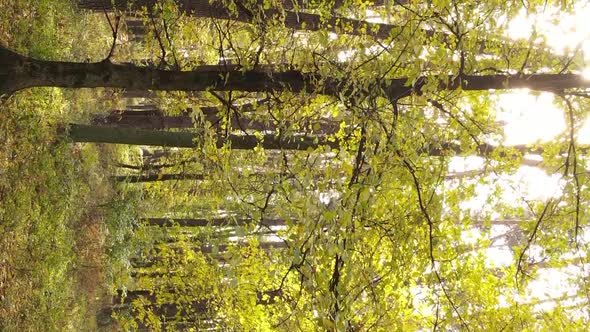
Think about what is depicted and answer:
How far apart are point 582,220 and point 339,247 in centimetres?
315

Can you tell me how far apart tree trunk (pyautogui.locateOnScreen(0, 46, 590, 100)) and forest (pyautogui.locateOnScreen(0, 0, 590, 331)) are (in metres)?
0.02

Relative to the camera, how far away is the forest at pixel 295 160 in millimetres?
4582

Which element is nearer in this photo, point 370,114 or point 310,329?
point 370,114

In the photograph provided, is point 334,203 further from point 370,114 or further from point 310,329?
point 310,329

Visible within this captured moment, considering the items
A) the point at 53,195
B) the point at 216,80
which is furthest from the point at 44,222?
the point at 216,80

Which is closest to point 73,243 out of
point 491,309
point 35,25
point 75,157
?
point 75,157

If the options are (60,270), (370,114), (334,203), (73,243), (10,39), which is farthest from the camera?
(73,243)

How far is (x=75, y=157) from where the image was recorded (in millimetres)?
12039

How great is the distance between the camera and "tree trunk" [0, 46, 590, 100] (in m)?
4.60

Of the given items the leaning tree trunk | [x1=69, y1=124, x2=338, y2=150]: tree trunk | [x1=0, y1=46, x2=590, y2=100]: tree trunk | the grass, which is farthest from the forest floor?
[x1=0, y1=46, x2=590, y2=100]: tree trunk

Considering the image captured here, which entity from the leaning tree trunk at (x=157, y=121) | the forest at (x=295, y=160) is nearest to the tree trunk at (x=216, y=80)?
the forest at (x=295, y=160)

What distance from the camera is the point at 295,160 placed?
6.01 meters

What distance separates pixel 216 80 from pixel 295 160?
1.29 m

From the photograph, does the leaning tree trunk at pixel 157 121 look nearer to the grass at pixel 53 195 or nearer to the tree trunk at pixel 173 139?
the grass at pixel 53 195
